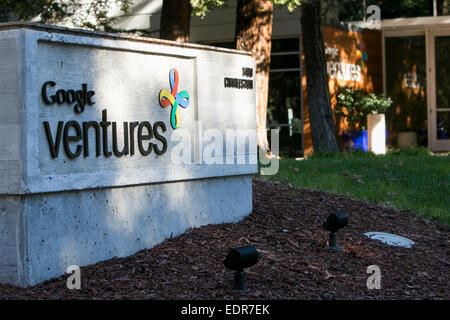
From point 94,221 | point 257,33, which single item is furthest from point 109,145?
point 257,33

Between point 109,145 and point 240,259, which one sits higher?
point 109,145

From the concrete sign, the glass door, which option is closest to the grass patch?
the concrete sign

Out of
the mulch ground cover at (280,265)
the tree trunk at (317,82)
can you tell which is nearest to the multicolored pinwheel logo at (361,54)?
the tree trunk at (317,82)

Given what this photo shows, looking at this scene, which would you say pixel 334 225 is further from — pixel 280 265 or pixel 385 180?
pixel 385 180

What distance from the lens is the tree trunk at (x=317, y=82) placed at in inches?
647

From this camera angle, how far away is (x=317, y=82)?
16.7m

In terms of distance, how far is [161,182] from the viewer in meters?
6.61

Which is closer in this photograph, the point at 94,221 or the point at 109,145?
the point at 94,221

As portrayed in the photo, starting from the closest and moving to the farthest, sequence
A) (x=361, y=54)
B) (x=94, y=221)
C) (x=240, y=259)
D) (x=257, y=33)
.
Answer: (x=240, y=259) → (x=94, y=221) → (x=257, y=33) → (x=361, y=54)

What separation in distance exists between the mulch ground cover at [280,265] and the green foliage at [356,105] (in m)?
12.4

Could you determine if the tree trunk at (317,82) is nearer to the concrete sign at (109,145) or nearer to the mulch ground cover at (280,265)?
the mulch ground cover at (280,265)

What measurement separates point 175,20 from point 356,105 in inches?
337

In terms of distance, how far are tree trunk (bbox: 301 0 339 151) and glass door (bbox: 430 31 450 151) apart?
6697mm
